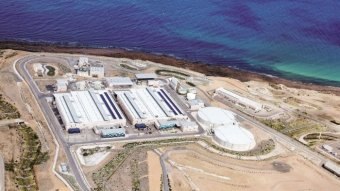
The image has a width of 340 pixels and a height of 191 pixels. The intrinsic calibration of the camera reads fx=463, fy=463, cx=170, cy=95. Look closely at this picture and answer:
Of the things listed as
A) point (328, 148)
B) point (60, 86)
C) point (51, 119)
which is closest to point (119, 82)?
point (60, 86)

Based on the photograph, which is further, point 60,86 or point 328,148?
point 60,86

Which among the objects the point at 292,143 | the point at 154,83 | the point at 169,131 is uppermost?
the point at 154,83

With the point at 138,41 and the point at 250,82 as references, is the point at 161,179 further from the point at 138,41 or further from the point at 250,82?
the point at 138,41

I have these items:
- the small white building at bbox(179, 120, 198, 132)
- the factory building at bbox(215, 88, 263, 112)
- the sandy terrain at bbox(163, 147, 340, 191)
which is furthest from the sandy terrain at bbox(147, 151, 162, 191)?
the factory building at bbox(215, 88, 263, 112)

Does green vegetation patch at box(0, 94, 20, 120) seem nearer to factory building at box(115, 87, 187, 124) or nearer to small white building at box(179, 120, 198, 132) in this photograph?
factory building at box(115, 87, 187, 124)

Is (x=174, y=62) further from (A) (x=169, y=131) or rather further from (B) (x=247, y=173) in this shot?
(B) (x=247, y=173)

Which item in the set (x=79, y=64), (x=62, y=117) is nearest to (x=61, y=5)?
(x=79, y=64)
